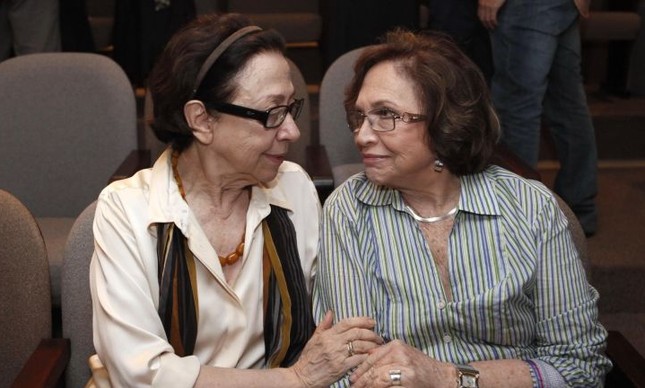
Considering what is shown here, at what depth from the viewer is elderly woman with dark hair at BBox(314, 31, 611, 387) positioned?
6.51 feet

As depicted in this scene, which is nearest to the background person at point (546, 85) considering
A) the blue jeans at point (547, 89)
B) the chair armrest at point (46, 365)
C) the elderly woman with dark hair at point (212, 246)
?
the blue jeans at point (547, 89)

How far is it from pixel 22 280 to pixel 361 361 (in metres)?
0.72

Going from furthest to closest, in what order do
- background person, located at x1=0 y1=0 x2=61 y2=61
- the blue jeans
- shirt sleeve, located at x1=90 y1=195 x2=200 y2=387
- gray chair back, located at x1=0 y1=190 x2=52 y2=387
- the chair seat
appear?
background person, located at x1=0 y1=0 x2=61 y2=61 → the blue jeans → the chair seat → gray chair back, located at x1=0 y1=190 x2=52 y2=387 → shirt sleeve, located at x1=90 y1=195 x2=200 y2=387

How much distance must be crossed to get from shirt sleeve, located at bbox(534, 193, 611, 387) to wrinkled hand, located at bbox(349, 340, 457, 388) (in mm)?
232

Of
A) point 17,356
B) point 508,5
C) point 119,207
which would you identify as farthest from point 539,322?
point 508,5

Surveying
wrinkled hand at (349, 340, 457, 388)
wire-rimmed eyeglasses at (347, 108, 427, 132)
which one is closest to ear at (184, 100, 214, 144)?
wire-rimmed eyeglasses at (347, 108, 427, 132)

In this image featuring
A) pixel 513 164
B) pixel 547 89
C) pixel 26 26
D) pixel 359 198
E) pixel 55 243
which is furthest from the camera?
pixel 26 26

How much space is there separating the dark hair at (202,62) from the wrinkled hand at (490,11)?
→ 1.49 meters

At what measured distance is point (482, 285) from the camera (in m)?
2.00

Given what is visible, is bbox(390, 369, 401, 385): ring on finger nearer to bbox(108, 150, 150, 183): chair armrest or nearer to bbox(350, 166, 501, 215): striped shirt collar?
bbox(350, 166, 501, 215): striped shirt collar

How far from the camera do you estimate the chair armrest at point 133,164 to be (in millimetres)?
2773

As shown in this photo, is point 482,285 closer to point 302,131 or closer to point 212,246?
point 212,246

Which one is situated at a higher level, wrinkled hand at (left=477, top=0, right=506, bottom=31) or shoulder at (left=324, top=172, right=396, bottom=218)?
wrinkled hand at (left=477, top=0, right=506, bottom=31)

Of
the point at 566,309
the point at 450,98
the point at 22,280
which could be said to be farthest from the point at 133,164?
the point at 566,309
